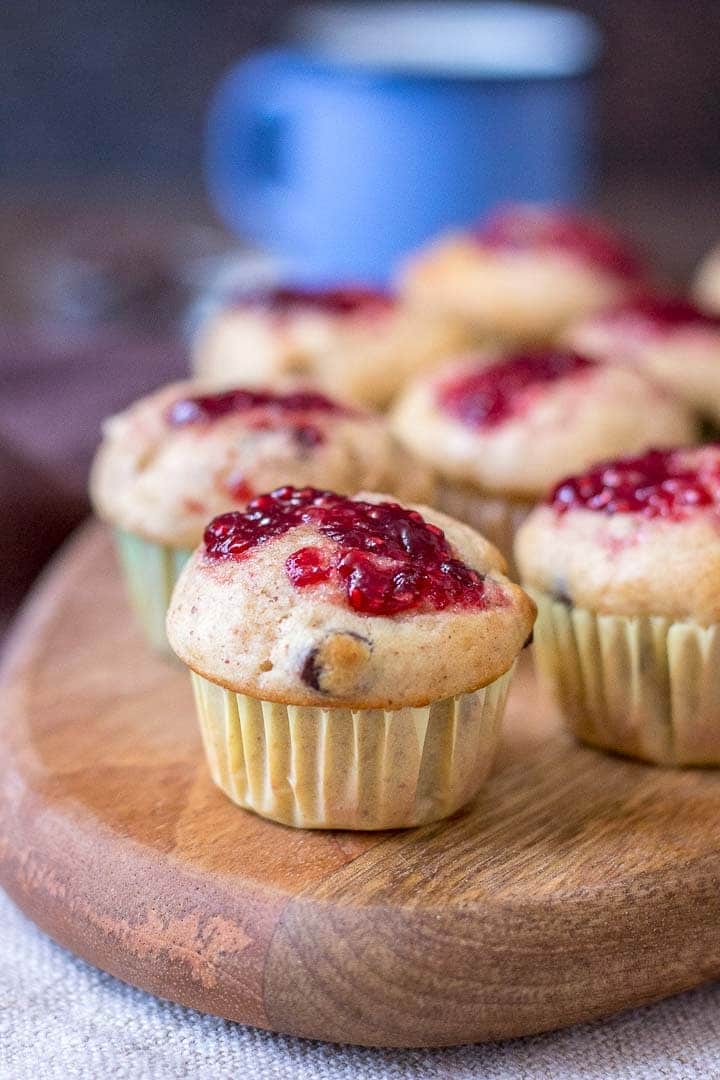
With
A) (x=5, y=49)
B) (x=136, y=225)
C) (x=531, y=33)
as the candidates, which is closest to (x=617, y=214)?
(x=531, y=33)

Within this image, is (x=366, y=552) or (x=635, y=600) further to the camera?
(x=635, y=600)

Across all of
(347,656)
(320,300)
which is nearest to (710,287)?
(320,300)

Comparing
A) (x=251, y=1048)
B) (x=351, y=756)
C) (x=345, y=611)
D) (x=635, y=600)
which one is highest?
(x=345, y=611)

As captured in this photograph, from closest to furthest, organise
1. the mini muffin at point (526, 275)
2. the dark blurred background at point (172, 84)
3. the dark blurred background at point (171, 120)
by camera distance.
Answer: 1. the mini muffin at point (526, 275)
2. the dark blurred background at point (171, 120)
3. the dark blurred background at point (172, 84)

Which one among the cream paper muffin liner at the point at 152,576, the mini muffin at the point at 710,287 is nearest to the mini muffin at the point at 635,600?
the cream paper muffin liner at the point at 152,576

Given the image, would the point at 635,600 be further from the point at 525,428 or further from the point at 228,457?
the point at 228,457

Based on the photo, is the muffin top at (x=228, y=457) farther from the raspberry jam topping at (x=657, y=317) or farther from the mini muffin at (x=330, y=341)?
the raspberry jam topping at (x=657, y=317)

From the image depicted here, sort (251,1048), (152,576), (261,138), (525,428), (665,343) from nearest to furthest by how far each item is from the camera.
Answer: (251,1048) → (152,576) → (525,428) → (665,343) → (261,138)

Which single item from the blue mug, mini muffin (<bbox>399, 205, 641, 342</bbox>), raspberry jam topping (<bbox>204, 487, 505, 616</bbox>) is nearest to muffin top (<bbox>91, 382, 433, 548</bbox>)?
raspberry jam topping (<bbox>204, 487, 505, 616</bbox>)
